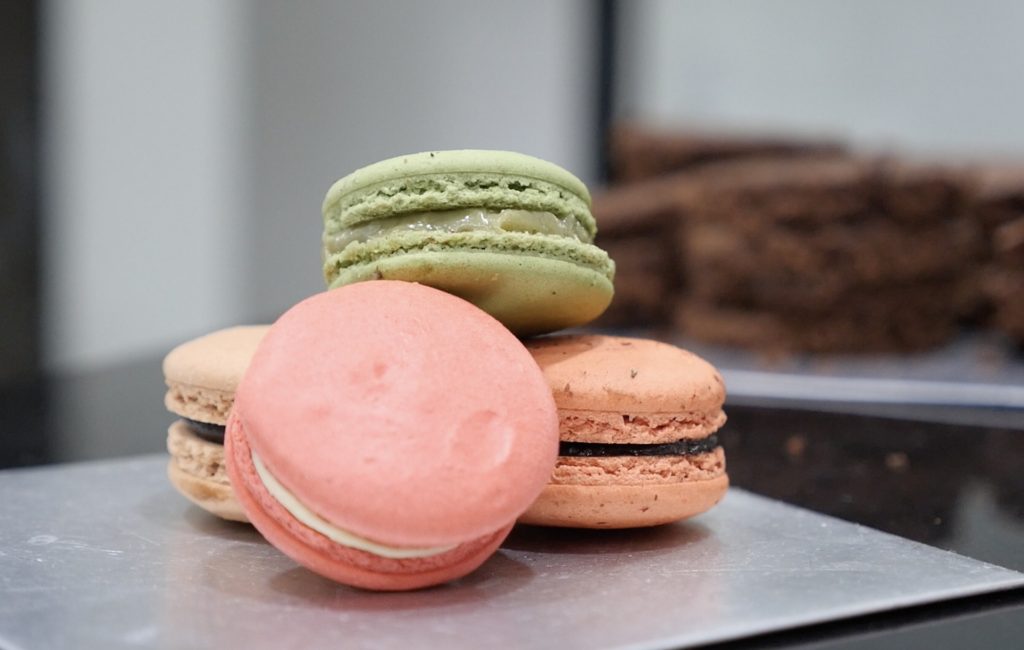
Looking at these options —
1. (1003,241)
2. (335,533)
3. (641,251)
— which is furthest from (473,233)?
(641,251)

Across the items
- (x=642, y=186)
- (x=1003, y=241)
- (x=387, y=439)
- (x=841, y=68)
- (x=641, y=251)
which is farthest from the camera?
(x=841, y=68)

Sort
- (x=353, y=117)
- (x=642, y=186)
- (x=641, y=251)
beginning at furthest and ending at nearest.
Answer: (x=353, y=117) → (x=642, y=186) → (x=641, y=251)

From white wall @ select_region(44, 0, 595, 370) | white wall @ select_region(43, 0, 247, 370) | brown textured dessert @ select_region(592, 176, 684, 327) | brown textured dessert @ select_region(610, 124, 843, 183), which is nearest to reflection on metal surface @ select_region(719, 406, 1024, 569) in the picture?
brown textured dessert @ select_region(592, 176, 684, 327)

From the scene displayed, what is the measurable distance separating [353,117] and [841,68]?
1.79 metres

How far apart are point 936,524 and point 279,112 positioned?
11.2ft

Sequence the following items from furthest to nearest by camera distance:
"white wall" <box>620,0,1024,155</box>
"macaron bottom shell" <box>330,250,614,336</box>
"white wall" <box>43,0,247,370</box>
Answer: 1. "white wall" <box>620,0,1024,155</box>
2. "white wall" <box>43,0,247,370</box>
3. "macaron bottom shell" <box>330,250,614,336</box>

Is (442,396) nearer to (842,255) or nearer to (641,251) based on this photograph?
(842,255)

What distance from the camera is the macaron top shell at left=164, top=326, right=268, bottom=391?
1066 millimetres

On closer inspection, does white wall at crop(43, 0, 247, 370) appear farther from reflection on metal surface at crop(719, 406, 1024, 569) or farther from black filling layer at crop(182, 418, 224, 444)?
black filling layer at crop(182, 418, 224, 444)

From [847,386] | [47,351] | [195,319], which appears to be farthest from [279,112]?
[847,386]

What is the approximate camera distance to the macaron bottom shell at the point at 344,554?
854mm

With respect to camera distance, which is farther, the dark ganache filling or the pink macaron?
the dark ganache filling

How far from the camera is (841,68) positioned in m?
4.12

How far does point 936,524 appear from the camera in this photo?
1191mm
